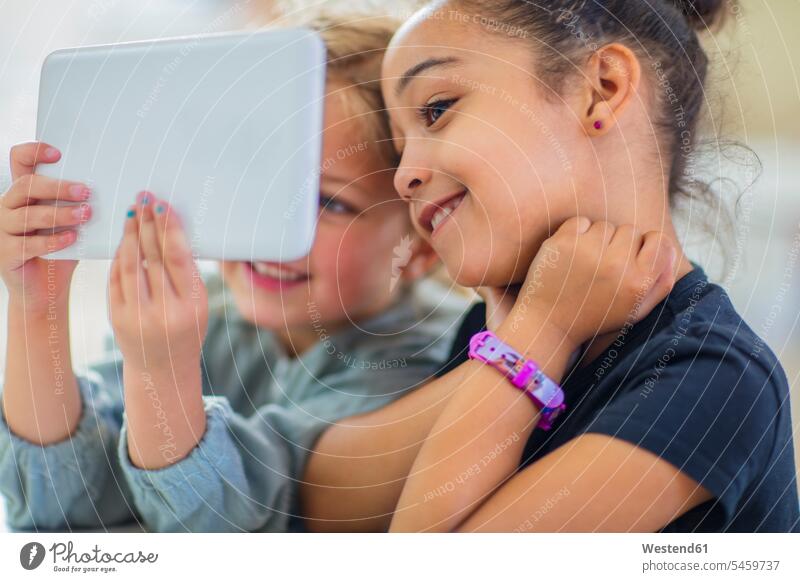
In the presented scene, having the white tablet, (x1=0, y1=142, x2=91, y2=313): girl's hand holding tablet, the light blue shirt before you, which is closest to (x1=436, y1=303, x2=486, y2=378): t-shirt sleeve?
the light blue shirt

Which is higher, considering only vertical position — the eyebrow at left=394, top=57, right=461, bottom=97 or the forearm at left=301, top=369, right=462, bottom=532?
the eyebrow at left=394, top=57, right=461, bottom=97

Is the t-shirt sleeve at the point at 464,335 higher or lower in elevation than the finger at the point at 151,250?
lower

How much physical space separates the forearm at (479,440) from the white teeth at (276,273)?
121 mm

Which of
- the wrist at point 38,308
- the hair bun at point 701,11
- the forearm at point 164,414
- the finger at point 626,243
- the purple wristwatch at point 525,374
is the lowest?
the forearm at point 164,414

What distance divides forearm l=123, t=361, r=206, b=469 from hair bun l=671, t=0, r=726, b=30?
35 centimetres

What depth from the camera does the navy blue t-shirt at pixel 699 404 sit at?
0.41 meters

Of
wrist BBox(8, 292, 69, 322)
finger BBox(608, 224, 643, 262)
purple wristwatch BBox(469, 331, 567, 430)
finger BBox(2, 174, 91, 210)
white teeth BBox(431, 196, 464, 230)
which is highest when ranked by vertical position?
finger BBox(2, 174, 91, 210)

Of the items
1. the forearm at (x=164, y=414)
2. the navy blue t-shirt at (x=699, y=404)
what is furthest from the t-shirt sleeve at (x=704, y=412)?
the forearm at (x=164, y=414)

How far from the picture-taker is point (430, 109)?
44 centimetres

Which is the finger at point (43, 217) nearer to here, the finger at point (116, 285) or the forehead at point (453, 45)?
the finger at point (116, 285)

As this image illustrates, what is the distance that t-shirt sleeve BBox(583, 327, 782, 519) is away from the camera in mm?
407

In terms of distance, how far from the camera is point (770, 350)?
46 cm

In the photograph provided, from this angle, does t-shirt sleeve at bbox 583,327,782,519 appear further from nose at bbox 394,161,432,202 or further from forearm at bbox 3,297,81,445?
forearm at bbox 3,297,81,445

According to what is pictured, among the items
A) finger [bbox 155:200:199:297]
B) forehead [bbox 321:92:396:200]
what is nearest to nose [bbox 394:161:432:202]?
Result: forehead [bbox 321:92:396:200]
